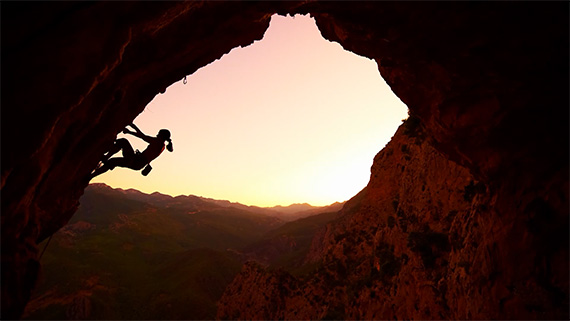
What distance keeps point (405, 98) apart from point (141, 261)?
79.2m

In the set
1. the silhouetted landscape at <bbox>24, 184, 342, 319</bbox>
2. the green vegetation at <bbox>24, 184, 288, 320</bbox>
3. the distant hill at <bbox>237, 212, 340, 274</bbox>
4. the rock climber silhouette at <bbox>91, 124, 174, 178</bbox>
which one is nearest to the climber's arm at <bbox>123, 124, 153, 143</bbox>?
the rock climber silhouette at <bbox>91, 124, 174, 178</bbox>

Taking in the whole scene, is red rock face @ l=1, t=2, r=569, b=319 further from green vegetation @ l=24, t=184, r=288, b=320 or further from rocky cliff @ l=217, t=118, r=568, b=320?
green vegetation @ l=24, t=184, r=288, b=320

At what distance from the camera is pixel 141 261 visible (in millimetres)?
73062

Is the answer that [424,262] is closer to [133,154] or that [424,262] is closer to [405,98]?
[405,98]

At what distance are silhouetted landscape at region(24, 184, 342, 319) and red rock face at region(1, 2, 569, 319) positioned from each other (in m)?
14.4

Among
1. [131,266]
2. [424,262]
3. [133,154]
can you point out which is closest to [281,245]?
[131,266]

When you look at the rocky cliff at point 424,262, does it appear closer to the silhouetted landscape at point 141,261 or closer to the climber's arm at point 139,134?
the climber's arm at point 139,134

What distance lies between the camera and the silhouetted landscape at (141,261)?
4778cm

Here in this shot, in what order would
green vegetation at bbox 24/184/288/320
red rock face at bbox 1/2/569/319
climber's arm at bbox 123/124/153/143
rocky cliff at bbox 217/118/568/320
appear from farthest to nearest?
green vegetation at bbox 24/184/288/320 < climber's arm at bbox 123/124/153/143 < rocky cliff at bbox 217/118/568/320 < red rock face at bbox 1/2/569/319

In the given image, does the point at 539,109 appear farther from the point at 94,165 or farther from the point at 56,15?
the point at 94,165

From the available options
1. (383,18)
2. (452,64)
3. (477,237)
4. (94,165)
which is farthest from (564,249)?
(94,165)

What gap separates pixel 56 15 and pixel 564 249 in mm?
13508

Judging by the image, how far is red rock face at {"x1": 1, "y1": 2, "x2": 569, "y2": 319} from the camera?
657cm

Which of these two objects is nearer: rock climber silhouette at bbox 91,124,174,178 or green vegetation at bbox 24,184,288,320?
rock climber silhouette at bbox 91,124,174,178
